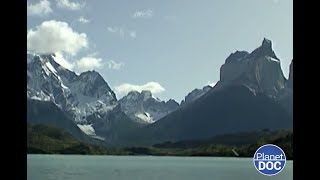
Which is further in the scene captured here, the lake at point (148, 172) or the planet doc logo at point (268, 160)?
the lake at point (148, 172)

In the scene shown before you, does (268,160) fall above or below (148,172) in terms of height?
above

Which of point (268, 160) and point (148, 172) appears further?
point (148, 172)

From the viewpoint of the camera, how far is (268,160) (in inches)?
288

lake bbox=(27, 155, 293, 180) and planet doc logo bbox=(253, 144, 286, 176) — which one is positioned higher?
planet doc logo bbox=(253, 144, 286, 176)

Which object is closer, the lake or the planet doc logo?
the planet doc logo

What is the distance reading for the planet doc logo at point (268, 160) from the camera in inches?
280

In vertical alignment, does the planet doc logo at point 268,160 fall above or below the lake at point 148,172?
above

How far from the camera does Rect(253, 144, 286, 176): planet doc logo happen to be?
280 inches
